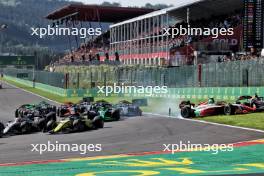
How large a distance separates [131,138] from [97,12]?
214 ft

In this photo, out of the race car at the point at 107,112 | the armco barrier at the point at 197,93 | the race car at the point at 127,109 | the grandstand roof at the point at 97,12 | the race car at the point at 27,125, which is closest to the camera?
the race car at the point at 27,125

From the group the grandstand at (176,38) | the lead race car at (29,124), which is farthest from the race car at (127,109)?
the grandstand at (176,38)

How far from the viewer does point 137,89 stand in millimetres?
37750

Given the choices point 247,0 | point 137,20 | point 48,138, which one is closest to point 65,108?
point 48,138

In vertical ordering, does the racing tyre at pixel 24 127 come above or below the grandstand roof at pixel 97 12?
below

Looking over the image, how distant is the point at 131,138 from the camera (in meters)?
15.4

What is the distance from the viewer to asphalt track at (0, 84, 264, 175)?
1298 centimetres

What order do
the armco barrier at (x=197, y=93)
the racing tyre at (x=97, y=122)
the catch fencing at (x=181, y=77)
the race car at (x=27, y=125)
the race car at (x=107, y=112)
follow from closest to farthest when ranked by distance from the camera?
the race car at (x=27, y=125)
the racing tyre at (x=97, y=122)
the race car at (x=107, y=112)
the armco barrier at (x=197, y=93)
the catch fencing at (x=181, y=77)

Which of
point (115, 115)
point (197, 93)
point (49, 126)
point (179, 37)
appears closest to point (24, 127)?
point (49, 126)

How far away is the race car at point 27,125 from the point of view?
60.4ft

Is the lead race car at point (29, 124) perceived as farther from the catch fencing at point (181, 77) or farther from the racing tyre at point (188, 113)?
the catch fencing at point (181, 77)

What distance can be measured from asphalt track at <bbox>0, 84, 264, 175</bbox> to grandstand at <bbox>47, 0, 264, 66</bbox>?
1467cm

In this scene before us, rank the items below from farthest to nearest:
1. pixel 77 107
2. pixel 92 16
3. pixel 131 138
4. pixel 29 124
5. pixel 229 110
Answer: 1. pixel 92 16
2. pixel 77 107
3. pixel 229 110
4. pixel 29 124
5. pixel 131 138

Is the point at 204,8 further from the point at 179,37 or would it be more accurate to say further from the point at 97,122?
the point at 97,122
